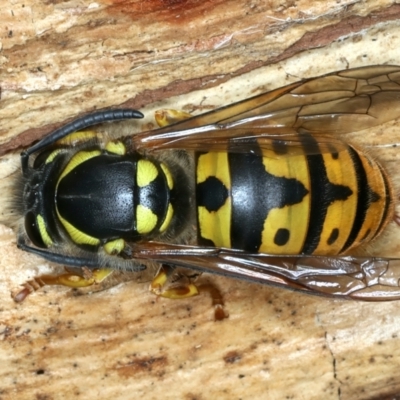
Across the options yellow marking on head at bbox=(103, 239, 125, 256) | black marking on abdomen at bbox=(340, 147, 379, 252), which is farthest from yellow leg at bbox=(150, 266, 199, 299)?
black marking on abdomen at bbox=(340, 147, 379, 252)

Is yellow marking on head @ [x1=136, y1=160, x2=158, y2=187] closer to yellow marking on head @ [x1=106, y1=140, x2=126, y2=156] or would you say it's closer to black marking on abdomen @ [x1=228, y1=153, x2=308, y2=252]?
yellow marking on head @ [x1=106, y1=140, x2=126, y2=156]

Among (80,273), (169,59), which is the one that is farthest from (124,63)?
(80,273)

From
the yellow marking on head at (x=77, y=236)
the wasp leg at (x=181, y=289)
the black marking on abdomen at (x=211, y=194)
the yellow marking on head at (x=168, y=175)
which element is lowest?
the wasp leg at (x=181, y=289)

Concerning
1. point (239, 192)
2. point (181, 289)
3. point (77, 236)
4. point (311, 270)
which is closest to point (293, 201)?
point (239, 192)

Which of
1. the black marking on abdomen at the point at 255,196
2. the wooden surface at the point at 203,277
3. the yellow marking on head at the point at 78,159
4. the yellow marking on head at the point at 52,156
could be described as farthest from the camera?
the wooden surface at the point at 203,277

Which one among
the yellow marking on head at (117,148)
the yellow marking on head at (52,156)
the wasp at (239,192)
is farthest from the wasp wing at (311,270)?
the yellow marking on head at (52,156)

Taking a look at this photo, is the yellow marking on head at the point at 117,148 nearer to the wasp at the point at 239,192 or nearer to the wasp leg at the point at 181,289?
the wasp at the point at 239,192

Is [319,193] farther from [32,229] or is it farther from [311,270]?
[32,229]
